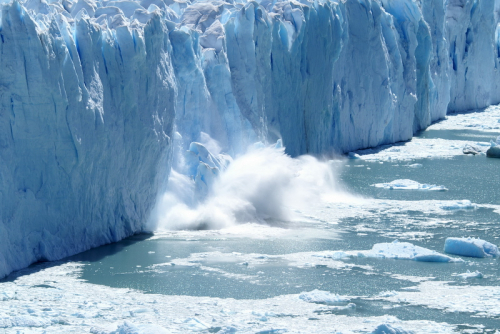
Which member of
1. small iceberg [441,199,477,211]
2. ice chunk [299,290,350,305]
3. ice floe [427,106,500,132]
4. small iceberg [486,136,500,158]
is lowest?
ice chunk [299,290,350,305]

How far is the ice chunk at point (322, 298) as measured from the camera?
7.36 meters

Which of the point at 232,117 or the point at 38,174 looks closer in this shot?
the point at 38,174

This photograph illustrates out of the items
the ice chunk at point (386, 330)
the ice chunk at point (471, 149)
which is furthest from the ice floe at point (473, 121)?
the ice chunk at point (386, 330)

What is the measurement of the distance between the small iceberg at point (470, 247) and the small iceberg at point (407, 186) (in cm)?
496

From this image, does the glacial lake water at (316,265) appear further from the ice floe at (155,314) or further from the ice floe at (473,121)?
the ice floe at (473,121)

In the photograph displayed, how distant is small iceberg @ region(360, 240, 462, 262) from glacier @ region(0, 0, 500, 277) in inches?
115

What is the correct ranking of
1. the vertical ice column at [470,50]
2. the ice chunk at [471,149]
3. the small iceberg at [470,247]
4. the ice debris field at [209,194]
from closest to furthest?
1. the ice debris field at [209,194]
2. the small iceberg at [470,247]
3. the ice chunk at [471,149]
4. the vertical ice column at [470,50]

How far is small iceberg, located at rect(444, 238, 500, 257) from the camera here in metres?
9.29

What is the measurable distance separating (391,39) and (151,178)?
12.2m

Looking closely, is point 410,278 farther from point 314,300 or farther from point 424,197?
point 424,197

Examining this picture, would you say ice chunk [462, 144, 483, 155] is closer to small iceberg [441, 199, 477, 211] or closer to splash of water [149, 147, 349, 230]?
splash of water [149, 147, 349, 230]

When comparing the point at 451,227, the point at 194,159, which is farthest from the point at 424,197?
the point at 194,159

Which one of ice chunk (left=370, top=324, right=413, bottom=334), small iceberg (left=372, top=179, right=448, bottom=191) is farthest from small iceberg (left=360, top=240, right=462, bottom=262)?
small iceberg (left=372, top=179, right=448, bottom=191)

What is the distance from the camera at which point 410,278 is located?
8312 mm
